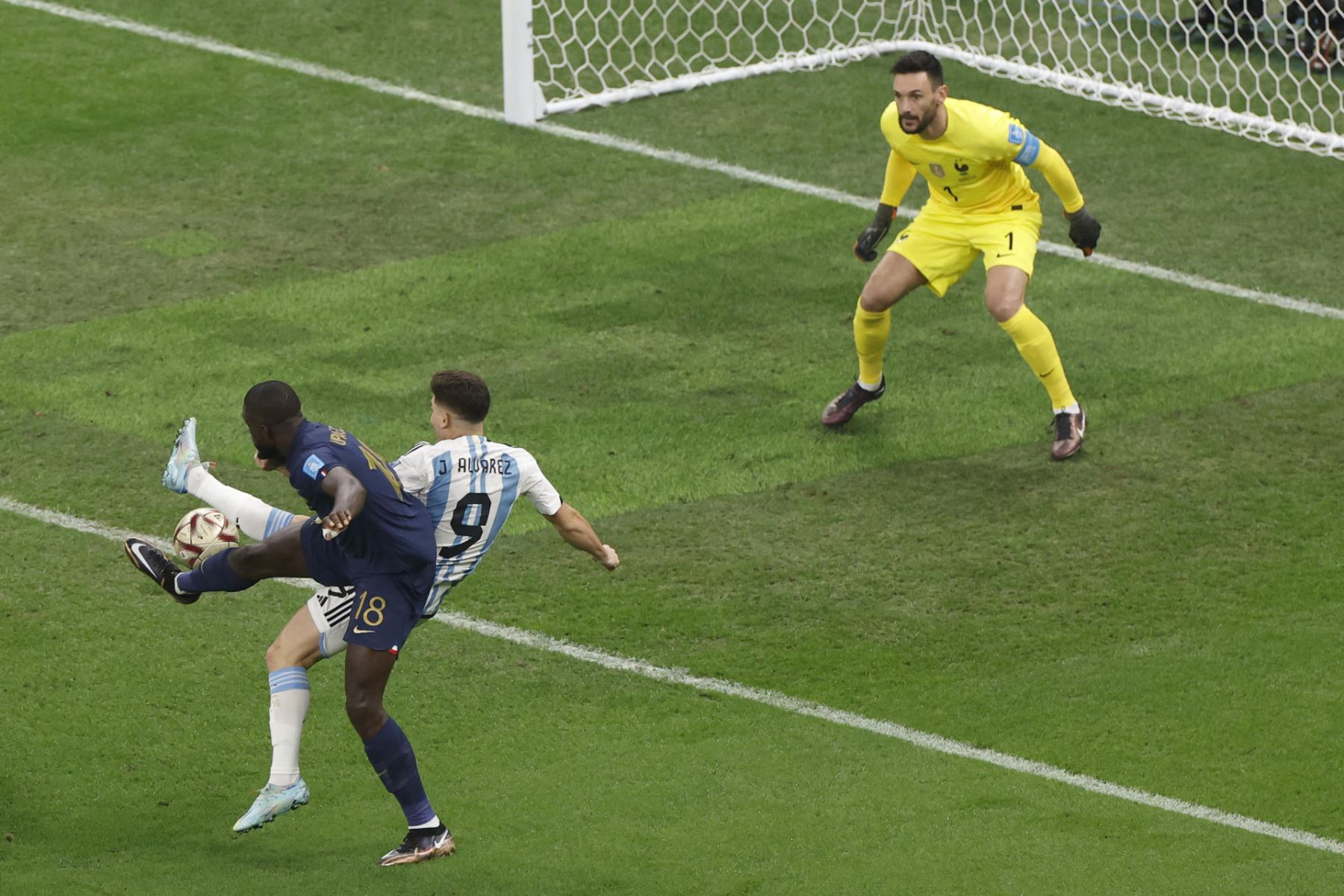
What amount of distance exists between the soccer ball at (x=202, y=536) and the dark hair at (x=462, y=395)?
1.08 metres

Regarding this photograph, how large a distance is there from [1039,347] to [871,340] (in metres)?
0.87

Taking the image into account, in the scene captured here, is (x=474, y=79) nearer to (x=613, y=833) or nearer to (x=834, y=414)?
(x=834, y=414)

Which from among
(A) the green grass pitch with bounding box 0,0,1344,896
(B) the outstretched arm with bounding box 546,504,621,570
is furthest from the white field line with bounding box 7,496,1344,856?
(B) the outstretched arm with bounding box 546,504,621,570

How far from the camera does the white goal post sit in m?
15.0

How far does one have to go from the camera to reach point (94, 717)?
7.37 meters

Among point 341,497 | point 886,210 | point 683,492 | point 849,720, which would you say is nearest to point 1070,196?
point 886,210

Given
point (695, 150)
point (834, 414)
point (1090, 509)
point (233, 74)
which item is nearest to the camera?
point (1090, 509)

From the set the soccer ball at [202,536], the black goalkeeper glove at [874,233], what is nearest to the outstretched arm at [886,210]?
the black goalkeeper glove at [874,233]

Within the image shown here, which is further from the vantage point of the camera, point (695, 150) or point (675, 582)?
point (695, 150)

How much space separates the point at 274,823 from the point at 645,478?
3.28 meters

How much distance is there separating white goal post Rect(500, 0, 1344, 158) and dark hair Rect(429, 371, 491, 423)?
8397mm

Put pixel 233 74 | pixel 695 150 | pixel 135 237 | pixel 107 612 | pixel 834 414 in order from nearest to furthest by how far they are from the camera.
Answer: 1. pixel 107 612
2. pixel 834 414
3. pixel 135 237
4. pixel 695 150
5. pixel 233 74

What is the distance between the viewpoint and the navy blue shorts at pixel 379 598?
6406 millimetres

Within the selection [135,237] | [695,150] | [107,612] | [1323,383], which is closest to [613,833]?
[107,612]
